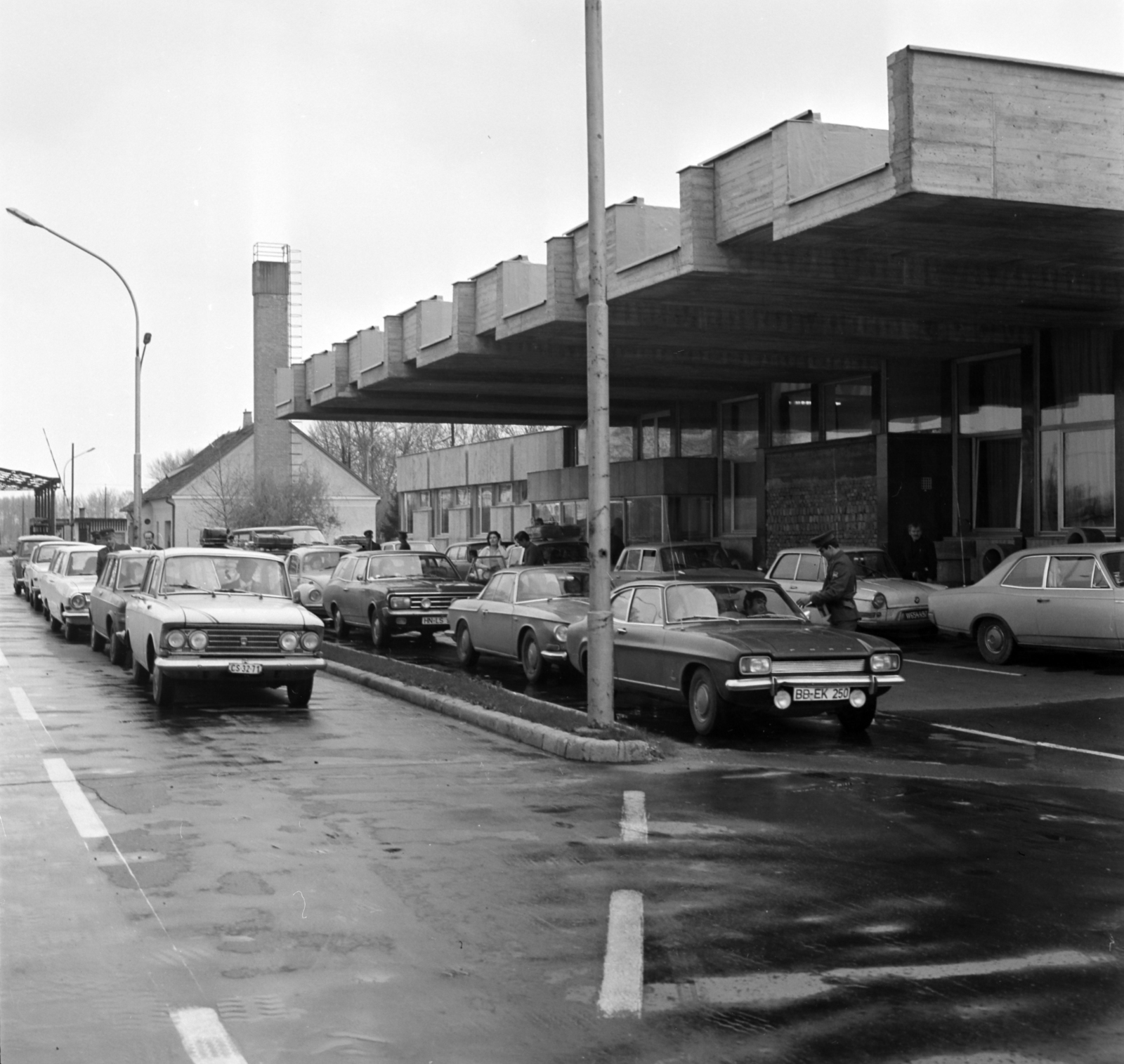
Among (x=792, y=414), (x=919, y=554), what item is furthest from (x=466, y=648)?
(x=792, y=414)

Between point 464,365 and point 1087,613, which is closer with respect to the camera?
point 1087,613

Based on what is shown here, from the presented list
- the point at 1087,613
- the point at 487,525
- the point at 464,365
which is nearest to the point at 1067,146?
the point at 1087,613

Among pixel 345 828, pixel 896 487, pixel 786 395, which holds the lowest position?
pixel 345 828

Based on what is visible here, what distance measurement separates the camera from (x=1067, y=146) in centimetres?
1692

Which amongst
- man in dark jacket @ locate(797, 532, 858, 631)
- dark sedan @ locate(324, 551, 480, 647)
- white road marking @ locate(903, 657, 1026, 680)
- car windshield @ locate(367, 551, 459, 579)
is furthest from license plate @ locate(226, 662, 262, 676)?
car windshield @ locate(367, 551, 459, 579)

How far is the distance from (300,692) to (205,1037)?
9.78 m

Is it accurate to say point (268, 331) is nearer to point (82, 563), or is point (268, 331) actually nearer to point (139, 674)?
point (82, 563)

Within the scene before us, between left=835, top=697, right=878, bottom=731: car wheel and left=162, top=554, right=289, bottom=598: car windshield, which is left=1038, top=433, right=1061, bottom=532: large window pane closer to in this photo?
left=835, top=697, right=878, bottom=731: car wheel

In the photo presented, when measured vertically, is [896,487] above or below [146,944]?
above

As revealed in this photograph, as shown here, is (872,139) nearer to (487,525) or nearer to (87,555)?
(87,555)

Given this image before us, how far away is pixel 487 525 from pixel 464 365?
21.5 meters

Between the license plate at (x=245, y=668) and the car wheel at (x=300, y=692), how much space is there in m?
0.50

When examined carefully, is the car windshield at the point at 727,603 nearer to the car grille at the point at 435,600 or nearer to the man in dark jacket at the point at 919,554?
the car grille at the point at 435,600

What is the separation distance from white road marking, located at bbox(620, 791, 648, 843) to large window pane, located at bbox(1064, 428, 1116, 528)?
19.0 meters
